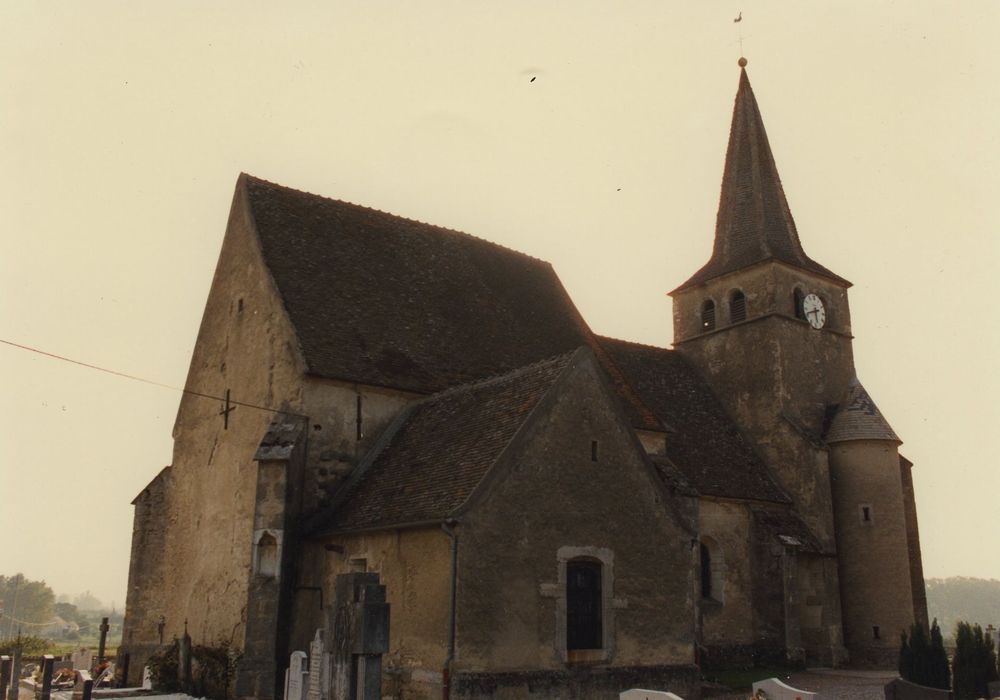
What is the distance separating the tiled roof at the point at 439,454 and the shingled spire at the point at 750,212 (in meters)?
16.5

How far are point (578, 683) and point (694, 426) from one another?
14.5 meters

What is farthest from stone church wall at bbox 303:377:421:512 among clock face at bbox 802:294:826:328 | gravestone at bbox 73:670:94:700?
clock face at bbox 802:294:826:328

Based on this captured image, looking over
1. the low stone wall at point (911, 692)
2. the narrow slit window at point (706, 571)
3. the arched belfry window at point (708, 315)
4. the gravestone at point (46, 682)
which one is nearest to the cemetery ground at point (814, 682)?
the narrow slit window at point (706, 571)

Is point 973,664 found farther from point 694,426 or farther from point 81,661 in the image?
point 81,661

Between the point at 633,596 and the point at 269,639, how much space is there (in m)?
6.92

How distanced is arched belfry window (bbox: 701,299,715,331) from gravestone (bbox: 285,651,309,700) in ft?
70.4

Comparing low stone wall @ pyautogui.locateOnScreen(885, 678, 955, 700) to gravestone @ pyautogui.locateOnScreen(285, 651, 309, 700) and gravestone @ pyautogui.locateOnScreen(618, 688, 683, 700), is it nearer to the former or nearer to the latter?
gravestone @ pyautogui.locateOnScreen(618, 688, 683, 700)

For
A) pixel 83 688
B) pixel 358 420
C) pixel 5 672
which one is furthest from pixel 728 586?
pixel 5 672

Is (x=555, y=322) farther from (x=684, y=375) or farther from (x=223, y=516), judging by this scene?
(x=223, y=516)

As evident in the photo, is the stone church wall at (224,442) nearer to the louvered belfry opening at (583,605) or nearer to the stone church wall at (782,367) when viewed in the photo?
the louvered belfry opening at (583,605)

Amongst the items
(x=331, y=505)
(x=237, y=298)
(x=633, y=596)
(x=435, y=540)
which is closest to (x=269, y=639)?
(x=331, y=505)

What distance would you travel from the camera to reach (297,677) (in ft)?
50.3

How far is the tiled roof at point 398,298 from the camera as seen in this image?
65.8 ft

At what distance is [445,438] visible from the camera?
57.3 feet
